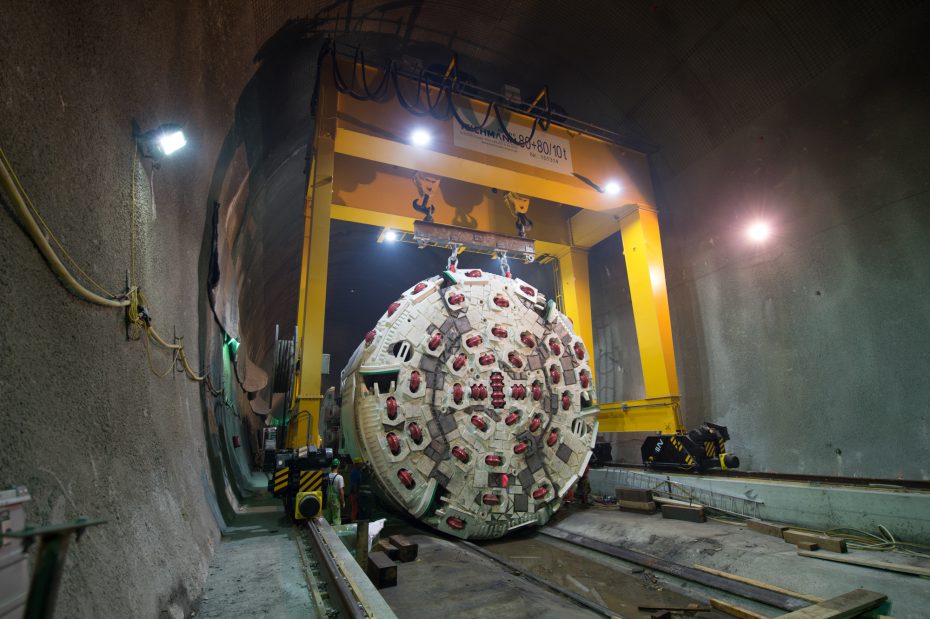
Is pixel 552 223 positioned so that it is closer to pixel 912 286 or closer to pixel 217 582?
pixel 912 286

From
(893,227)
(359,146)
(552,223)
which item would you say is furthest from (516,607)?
(552,223)

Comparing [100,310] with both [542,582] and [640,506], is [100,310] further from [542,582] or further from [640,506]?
[640,506]

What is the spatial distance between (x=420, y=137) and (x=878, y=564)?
6.55 metres

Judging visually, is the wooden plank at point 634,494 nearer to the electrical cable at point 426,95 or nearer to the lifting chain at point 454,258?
the lifting chain at point 454,258

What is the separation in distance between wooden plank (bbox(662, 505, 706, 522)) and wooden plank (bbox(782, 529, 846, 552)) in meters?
0.86

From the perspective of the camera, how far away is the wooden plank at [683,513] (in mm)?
4875

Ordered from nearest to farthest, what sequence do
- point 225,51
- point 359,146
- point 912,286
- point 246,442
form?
point 225,51, point 912,286, point 359,146, point 246,442

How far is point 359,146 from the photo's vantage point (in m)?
6.29

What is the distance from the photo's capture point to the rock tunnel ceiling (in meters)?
4.94

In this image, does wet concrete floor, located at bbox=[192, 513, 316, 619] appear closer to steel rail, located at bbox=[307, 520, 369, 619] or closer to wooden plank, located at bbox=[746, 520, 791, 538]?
steel rail, located at bbox=[307, 520, 369, 619]

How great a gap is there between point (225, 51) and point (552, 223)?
21.7ft

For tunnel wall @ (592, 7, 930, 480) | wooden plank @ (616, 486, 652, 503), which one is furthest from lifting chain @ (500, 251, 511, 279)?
tunnel wall @ (592, 7, 930, 480)

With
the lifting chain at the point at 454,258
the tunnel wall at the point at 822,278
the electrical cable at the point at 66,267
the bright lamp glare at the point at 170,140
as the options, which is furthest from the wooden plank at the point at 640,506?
the bright lamp glare at the point at 170,140

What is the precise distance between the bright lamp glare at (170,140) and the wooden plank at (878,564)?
576 cm
